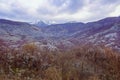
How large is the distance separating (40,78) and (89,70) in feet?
23.9

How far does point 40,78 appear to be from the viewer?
22.3 metres

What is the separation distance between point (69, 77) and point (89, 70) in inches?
167

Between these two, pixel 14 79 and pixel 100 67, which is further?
pixel 100 67

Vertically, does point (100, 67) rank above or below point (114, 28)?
below

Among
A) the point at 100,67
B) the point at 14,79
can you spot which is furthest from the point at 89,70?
the point at 14,79

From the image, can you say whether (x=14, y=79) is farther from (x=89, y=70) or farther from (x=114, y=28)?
(x=114, y=28)

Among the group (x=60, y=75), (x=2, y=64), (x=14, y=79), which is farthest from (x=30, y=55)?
(x=14, y=79)

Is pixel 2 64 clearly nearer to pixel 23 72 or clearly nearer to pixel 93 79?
pixel 23 72

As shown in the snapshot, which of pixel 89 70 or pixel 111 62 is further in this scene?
pixel 111 62

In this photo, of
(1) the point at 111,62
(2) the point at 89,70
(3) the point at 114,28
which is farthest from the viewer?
(3) the point at 114,28

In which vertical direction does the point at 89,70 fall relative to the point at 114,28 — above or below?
below

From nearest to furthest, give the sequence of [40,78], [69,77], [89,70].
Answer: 1. [40,78]
2. [69,77]
3. [89,70]

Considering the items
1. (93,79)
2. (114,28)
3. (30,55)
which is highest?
(114,28)

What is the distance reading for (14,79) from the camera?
20594 mm
